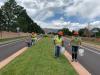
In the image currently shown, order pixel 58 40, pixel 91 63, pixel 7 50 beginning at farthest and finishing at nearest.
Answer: pixel 7 50 < pixel 58 40 < pixel 91 63

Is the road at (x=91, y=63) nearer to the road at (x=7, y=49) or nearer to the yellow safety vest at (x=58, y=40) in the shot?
the yellow safety vest at (x=58, y=40)

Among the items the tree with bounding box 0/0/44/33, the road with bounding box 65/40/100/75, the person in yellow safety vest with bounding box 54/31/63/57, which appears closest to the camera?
the road with bounding box 65/40/100/75

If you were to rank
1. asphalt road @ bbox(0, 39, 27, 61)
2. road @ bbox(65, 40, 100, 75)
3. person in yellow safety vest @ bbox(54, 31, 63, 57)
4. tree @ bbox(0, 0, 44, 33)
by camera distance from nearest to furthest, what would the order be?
road @ bbox(65, 40, 100, 75) < person in yellow safety vest @ bbox(54, 31, 63, 57) < asphalt road @ bbox(0, 39, 27, 61) < tree @ bbox(0, 0, 44, 33)

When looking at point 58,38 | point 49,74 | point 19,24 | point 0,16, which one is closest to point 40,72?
point 49,74

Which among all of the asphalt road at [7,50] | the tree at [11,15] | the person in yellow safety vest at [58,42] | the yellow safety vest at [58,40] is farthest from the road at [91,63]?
the tree at [11,15]

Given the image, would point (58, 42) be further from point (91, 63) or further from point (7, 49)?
point (7, 49)

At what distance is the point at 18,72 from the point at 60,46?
7.61 m

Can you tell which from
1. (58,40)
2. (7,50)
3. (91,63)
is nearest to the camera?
(91,63)

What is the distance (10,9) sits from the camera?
5551 inches

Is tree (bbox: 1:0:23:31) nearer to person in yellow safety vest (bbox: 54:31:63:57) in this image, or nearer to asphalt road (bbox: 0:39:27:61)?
asphalt road (bbox: 0:39:27:61)

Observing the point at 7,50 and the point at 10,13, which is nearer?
the point at 7,50

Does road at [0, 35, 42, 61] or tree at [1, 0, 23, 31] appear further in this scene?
tree at [1, 0, 23, 31]

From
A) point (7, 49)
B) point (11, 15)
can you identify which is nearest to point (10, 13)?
point (11, 15)

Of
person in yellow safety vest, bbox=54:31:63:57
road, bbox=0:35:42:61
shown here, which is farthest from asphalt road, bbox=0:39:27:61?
person in yellow safety vest, bbox=54:31:63:57
